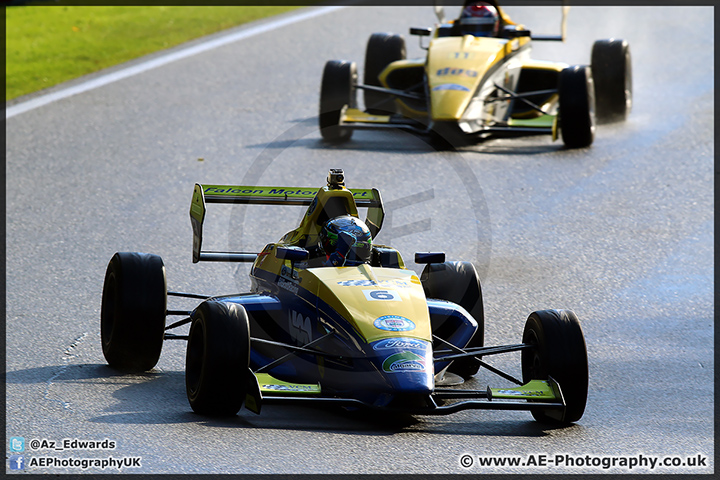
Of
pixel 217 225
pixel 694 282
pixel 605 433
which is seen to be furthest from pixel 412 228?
pixel 605 433

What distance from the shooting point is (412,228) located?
11398 millimetres

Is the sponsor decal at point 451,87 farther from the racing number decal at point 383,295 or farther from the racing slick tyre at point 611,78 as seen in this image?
the racing number decal at point 383,295

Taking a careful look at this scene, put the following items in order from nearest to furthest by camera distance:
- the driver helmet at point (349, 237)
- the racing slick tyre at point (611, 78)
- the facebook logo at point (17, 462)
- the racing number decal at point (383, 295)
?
the facebook logo at point (17, 462), the racing number decal at point (383, 295), the driver helmet at point (349, 237), the racing slick tyre at point (611, 78)

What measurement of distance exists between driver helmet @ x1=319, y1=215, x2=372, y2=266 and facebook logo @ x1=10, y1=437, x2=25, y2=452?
84.4 inches

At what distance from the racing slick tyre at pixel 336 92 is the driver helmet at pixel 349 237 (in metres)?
7.19

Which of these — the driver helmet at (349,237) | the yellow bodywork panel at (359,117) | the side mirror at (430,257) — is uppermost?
the yellow bodywork panel at (359,117)

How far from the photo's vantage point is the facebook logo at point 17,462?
17.3ft

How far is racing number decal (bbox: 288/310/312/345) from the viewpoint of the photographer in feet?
21.7

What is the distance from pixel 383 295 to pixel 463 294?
3.60ft

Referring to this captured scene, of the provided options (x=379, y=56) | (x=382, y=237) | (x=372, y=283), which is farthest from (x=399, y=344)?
(x=379, y=56)

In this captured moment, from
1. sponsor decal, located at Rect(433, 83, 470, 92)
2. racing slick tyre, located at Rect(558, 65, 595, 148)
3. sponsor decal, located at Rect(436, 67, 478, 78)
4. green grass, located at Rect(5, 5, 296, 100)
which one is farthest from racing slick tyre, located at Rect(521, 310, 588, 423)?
green grass, located at Rect(5, 5, 296, 100)

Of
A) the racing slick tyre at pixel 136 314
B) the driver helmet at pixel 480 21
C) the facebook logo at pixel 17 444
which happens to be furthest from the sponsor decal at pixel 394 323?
the driver helmet at pixel 480 21

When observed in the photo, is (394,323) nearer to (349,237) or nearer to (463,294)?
(349,237)

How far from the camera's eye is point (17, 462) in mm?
5332
